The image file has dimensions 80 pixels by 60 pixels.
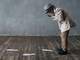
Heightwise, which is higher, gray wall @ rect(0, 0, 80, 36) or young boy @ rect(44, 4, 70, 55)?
gray wall @ rect(0, 0, 80, 36)

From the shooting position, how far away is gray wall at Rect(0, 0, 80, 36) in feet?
29.3

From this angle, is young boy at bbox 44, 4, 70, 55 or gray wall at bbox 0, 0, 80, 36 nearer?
young boy at bbox 44, 4, 70, 55

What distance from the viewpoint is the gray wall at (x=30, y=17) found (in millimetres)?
8945

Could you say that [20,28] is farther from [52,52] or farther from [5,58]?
[5,58]

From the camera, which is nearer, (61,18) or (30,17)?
(61,18)

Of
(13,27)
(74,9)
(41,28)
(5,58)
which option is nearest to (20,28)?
(13,27)

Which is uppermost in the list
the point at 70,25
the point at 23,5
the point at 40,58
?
the point at 23,5

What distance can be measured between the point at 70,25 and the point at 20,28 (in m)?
3.79

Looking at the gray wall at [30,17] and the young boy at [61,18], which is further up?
the gray wall at [30,17]

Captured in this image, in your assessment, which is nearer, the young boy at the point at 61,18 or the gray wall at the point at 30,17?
the young boy at the point at 61,18

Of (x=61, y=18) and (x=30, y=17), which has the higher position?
(x=30, y=17)

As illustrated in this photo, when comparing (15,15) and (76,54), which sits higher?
(15,15)

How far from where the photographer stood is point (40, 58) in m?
5.18

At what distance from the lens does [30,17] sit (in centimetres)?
902
